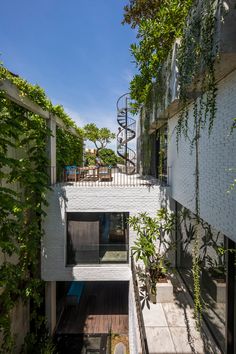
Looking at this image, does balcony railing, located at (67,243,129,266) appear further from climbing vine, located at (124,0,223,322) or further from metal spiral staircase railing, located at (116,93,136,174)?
metal spiral staircase railing, located at (116,93,136,174)

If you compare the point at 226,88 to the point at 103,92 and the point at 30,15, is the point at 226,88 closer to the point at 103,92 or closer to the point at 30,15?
the point at 30,15

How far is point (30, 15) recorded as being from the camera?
657cm

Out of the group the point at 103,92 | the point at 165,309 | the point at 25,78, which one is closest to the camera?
the point at 165,309

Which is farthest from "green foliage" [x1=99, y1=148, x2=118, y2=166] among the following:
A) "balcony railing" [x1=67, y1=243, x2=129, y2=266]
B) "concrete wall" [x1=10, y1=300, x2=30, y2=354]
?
"concrete wall" [x1=10, y1=300, x2=30, y2=354]

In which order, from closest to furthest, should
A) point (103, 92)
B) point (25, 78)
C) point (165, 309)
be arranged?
point (165, 309) → point (25, 78) → point (103, 92)

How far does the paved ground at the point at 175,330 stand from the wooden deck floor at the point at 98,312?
3.86m

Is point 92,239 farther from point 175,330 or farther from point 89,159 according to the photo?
point 89,159

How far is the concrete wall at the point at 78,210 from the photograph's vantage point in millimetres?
7449

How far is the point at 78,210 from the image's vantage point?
7.45m

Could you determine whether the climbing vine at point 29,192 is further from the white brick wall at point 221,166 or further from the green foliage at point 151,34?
the white brick wall at point 221,166

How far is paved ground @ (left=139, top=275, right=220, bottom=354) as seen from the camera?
4098 millimetres

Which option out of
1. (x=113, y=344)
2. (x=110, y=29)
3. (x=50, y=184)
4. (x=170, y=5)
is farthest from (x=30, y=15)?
(x=113, y=344)

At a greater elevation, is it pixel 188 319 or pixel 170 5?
pixel 170 5

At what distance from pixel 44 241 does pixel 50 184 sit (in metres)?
1.98
